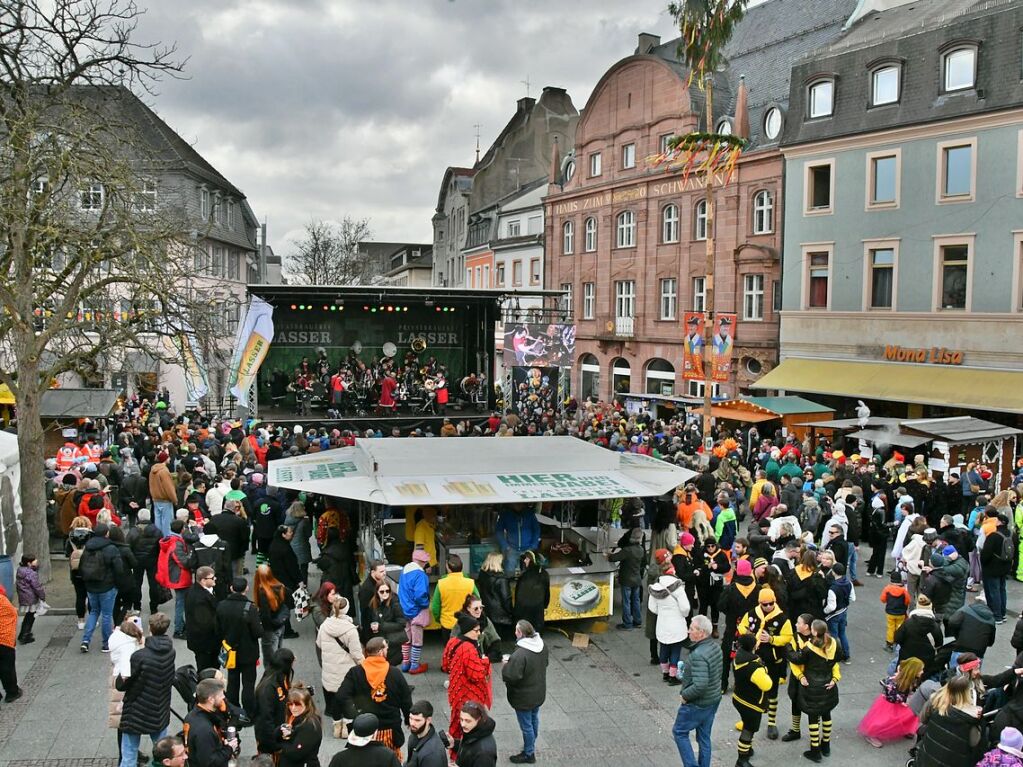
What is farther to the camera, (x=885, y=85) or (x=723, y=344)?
(x=885, y=85)

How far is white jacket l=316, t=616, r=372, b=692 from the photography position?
7719 mm

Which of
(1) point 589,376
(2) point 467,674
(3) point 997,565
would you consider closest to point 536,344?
(1) point 589,376

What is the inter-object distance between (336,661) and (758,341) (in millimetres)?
25016

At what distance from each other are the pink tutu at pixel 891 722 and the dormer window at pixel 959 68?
2100 cm

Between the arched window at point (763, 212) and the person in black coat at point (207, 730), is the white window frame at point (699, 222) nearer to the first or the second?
the arched window at point (763, 212)

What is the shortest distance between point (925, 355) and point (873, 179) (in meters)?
5.59

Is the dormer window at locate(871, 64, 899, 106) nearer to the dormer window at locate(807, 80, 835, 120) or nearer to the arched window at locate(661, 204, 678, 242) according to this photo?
the dormer window at locate(807, 80, 835, 120)

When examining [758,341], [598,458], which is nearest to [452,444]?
[598,458]

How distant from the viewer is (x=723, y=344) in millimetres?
24266

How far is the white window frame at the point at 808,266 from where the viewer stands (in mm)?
27922

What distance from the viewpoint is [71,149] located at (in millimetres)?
11031

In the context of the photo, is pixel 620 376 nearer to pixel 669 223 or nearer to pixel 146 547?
pixel 669 223

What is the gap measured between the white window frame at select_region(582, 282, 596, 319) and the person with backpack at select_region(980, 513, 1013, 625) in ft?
88.3

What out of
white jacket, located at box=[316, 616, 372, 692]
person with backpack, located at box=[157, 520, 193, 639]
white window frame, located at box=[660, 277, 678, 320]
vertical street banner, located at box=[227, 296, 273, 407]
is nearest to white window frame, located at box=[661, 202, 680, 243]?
white window frame, located at box=[660, 277, 678, 320]
